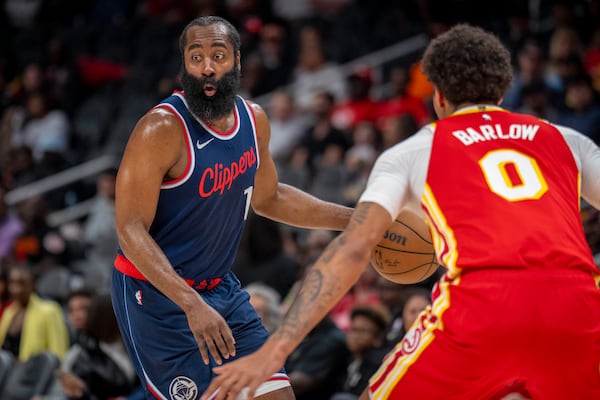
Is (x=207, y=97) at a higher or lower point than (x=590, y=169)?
higher

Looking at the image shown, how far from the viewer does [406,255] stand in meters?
5.00

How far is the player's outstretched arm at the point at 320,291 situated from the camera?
341cm

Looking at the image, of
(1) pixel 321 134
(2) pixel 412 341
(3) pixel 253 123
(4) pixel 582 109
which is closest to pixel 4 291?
(1) pixel 321 134

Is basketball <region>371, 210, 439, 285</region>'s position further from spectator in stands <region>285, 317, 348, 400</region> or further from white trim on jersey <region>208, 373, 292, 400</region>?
spectator in stands <region>285, 317, 348, 400</region>

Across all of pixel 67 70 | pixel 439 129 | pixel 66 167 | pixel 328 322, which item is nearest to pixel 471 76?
pixel 439 129

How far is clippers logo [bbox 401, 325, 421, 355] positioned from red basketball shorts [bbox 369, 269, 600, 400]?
0.11m

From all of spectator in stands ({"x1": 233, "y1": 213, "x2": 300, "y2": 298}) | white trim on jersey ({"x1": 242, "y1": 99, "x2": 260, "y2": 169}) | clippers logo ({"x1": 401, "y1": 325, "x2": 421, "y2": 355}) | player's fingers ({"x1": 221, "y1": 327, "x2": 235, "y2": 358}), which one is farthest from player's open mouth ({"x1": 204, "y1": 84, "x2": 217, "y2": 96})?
spectator in stands ({"x1": 233, "y1": 213, "x2": 300, "y2": 298})

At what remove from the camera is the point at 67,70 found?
14875 mm

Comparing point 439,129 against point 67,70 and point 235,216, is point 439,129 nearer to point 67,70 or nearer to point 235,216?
point 235,216

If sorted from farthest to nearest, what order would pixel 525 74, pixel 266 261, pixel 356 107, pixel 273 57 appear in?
pixel 273 57
pixel 356 107
pixel 525 74
pixel 266 261

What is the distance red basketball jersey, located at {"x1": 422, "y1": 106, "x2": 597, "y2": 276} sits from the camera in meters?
3.46

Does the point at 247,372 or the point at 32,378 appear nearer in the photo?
the point at 247,372

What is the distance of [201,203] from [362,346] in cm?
299

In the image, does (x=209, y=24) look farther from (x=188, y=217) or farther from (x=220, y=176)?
(x=188, y=217)
